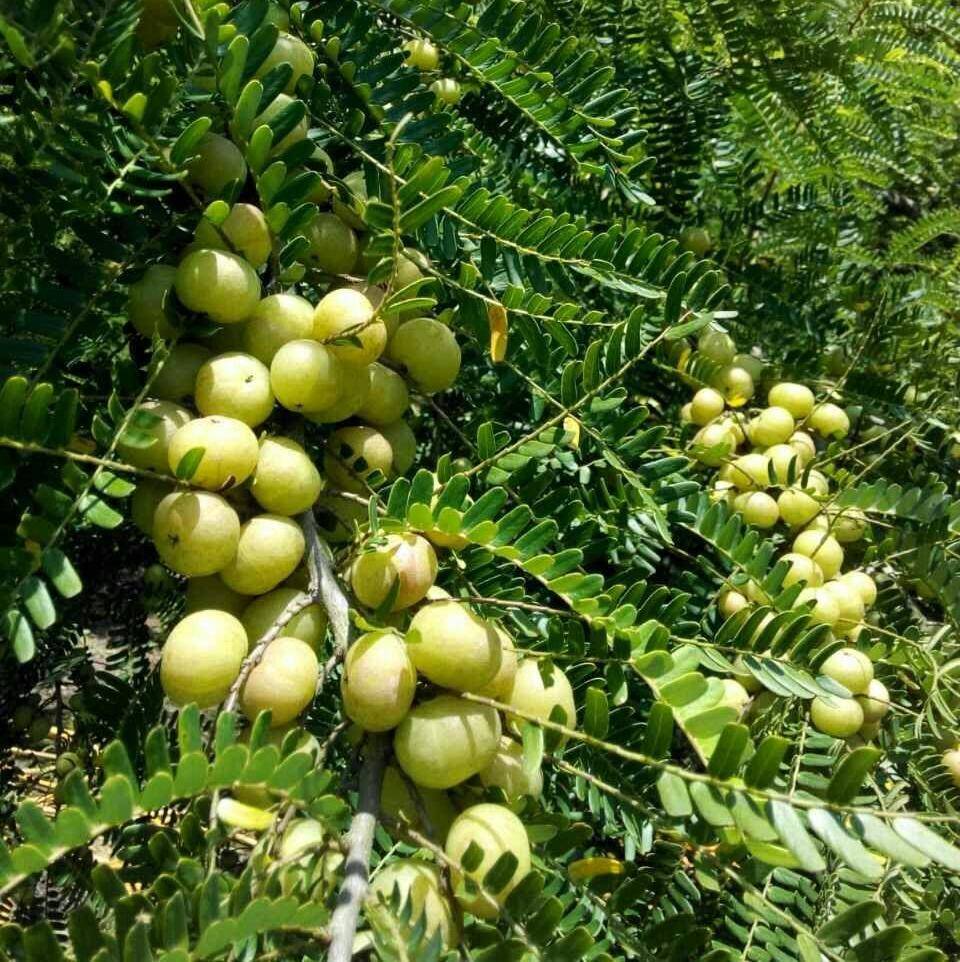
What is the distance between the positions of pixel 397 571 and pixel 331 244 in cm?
36

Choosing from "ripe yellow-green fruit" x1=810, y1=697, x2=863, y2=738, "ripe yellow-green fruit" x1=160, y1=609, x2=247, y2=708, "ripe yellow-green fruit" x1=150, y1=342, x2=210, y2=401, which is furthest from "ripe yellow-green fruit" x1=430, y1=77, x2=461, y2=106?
"ripe yellow-green fruit" x1=810, y1=697, x2=863, y2=738

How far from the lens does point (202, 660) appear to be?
0.65 metres

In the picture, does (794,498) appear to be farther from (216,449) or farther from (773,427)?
(216,449)

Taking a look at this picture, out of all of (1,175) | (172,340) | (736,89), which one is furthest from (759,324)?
(1,175)

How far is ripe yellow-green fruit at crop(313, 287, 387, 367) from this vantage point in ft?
2.43

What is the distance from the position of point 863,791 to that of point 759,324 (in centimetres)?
84

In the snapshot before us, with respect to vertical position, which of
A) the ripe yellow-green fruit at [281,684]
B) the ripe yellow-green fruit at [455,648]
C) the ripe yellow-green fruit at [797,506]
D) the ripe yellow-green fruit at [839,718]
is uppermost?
the ripe yellow-green fruit at [797,506]

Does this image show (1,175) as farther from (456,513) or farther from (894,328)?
(894,328)

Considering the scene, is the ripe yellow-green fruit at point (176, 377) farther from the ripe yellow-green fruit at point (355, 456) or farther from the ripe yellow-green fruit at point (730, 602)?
the ripe yellow-green fruit at point (730, 602)

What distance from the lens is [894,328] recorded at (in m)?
1.54

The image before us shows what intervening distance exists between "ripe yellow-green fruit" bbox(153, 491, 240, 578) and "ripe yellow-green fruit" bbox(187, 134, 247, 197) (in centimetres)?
28

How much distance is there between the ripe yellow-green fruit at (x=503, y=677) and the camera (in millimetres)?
702

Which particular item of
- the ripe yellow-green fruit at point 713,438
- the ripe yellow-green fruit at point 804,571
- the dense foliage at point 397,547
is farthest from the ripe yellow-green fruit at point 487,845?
the ripe yellow-green fruit at point 713,438

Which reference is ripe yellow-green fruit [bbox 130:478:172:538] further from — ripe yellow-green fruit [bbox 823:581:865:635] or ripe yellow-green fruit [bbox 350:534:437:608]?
ripe yellow-green fruit [bbox 823:581:865:635]
